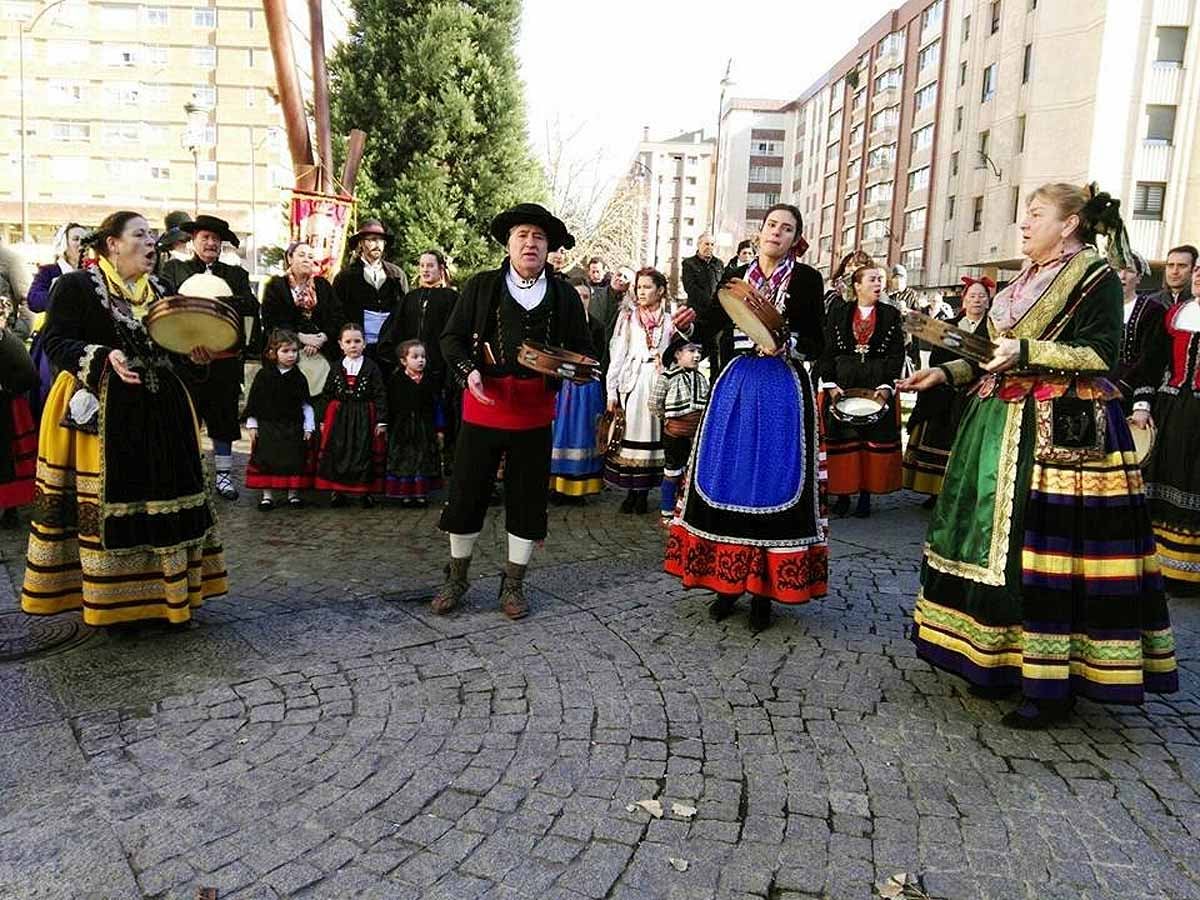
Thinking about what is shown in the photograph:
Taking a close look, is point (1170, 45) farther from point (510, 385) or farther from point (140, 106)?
point (140, 106)

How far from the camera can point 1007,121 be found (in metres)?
39.8

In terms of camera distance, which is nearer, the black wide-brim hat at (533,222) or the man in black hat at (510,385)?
the black wide-brim hat at (533,222)

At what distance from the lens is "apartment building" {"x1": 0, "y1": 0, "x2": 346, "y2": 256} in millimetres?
55812

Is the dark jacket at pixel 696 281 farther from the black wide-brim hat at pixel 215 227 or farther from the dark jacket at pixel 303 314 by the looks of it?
the black wide-brim hat at pixel 215 227

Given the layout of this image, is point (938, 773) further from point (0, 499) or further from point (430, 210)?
point (430, 210)

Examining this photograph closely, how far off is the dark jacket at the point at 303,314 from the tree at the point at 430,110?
5.53 m

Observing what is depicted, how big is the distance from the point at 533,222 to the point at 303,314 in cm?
364

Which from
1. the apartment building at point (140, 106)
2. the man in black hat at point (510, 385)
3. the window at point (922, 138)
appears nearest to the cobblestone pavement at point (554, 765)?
the man in black hat at point (510, 385)

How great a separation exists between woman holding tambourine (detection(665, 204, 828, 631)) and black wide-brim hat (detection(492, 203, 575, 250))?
0.93m

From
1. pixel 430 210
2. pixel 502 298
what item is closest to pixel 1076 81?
pixel 430 210

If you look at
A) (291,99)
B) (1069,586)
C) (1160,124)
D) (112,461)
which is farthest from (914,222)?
(112,461)

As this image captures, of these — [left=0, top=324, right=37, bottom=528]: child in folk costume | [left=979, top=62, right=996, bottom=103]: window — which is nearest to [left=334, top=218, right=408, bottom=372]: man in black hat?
[left=0, top=324, right=37, bottom=528]: child in folk costume

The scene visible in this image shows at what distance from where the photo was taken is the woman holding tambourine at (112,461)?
411cm

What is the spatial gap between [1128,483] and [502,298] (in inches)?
121
